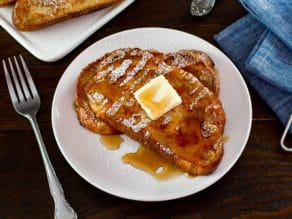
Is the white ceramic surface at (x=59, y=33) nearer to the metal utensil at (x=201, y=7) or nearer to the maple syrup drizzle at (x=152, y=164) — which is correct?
the metal utensil at (x=201, y=7)

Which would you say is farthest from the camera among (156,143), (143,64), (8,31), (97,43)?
(8,31)

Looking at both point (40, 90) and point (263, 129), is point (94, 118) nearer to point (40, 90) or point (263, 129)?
point (40, 90)

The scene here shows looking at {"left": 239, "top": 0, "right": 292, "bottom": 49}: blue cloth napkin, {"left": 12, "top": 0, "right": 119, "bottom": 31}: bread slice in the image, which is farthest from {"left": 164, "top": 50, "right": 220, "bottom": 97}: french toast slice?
{"left": 12, "top": 0, "right": 119, "bottom": 31}: bread slice

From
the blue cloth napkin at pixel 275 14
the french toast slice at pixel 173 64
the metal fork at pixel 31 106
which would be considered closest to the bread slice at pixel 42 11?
the metal fork at pixel 31 106

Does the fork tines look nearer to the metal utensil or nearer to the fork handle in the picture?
the fork handle

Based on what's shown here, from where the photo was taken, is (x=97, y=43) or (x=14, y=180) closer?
(x=14, y=180)

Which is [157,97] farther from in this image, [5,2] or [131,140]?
[5,2]

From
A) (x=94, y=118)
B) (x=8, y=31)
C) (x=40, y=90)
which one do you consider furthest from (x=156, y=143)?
(x=8, y=31)

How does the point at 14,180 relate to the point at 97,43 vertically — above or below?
below
